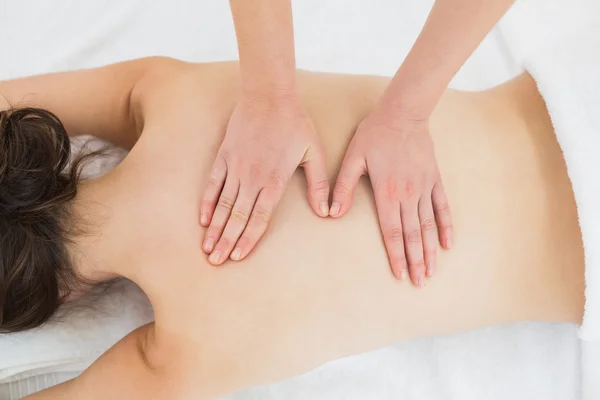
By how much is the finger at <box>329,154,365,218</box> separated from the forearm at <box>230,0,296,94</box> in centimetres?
15

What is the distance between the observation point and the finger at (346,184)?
890mm

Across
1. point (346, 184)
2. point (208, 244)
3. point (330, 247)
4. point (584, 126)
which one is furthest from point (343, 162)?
point (584, 126)

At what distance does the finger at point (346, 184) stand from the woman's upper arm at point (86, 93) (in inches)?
14.8

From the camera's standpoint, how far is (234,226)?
2.90ft

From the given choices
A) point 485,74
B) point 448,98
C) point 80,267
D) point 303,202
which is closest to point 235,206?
point 303,202

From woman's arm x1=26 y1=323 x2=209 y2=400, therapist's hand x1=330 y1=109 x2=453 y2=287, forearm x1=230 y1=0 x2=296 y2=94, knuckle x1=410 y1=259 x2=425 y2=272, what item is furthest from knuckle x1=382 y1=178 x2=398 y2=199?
woman's arm x1=26 y1=323 x2=209 y2=400

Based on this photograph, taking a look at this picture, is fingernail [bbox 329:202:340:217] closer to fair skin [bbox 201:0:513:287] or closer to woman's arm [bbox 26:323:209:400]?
fair skin [bbox 201:0:513:287]

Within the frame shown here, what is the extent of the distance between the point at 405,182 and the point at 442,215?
8cm

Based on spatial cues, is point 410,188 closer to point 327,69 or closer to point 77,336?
point 327,69

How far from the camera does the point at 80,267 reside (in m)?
0.93

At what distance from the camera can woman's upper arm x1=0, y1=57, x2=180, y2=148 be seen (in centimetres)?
104

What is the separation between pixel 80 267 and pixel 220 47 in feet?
2.29

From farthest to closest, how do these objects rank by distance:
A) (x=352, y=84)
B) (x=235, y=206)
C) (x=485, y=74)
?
(x=485, y=74)
(x=352, y=84)
(x=235, y=206)

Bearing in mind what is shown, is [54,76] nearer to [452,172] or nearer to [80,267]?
[80,267]
